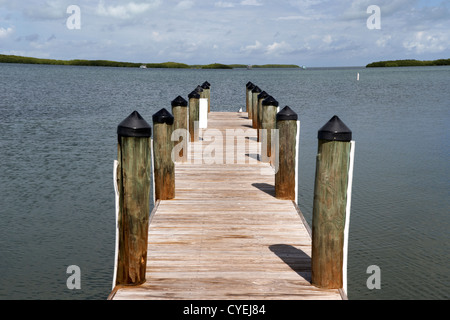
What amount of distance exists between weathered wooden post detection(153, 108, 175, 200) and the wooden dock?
0.22 m

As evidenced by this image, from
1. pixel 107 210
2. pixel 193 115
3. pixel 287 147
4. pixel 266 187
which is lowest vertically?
pixel 107 210

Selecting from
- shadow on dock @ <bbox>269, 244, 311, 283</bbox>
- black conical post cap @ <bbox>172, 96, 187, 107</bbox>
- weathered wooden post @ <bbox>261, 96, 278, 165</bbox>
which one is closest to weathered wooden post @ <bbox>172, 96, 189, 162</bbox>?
black conical post cap @ <bbox>172, 96, 187, 107</bbox>

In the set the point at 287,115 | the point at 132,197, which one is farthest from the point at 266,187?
the point at 132,197

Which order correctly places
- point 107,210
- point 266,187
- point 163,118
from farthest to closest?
point 107,210, point 266,187, point 163,118

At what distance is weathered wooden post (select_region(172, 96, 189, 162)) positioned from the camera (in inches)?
446

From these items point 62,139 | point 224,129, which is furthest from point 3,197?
point 62,139

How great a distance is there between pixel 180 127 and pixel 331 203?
658 centimetres

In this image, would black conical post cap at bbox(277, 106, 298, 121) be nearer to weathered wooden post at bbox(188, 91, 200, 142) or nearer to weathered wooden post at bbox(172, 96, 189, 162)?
weathered wooden post at bbox(172, 96, 189, 162)

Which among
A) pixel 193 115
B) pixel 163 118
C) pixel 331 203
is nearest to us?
pixel 331 203

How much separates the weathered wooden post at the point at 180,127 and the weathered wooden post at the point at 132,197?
5895 millimetres

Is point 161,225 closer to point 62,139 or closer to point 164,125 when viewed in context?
point 164,125

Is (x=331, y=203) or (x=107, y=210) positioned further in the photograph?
(x=107, y=210)

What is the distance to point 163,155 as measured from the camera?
8312mm

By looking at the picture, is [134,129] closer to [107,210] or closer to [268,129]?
[268,129]
